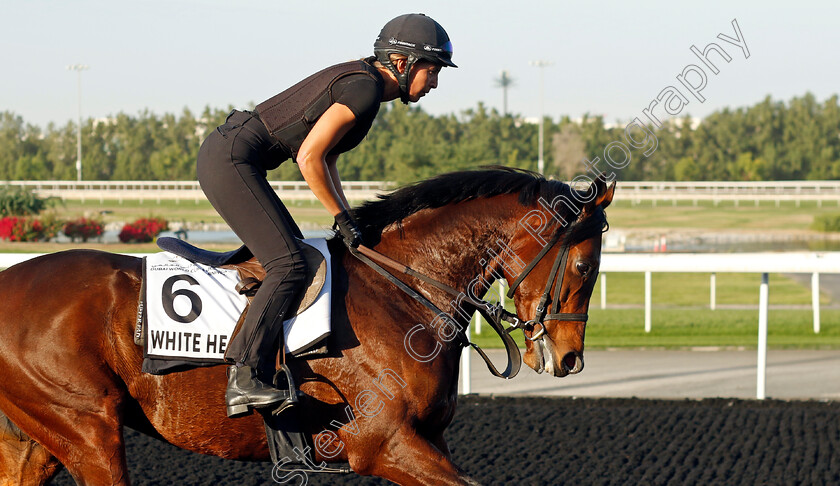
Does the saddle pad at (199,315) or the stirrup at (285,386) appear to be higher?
the saddle pad at (199,315)

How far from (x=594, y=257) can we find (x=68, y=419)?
2.00 m

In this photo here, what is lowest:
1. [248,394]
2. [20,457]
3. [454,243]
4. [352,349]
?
[20,457]

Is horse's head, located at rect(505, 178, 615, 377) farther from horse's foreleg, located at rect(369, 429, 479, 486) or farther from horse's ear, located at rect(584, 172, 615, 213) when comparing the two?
horse's foreleg, located at rect(369, 429, 479, 486)

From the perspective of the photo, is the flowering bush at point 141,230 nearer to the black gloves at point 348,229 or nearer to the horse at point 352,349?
the horse at point 352,349

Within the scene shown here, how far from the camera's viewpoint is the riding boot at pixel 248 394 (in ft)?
10.4

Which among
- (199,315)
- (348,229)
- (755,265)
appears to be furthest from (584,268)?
(755,265)

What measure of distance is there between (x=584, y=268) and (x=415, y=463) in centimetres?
97

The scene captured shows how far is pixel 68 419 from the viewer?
10.7ft

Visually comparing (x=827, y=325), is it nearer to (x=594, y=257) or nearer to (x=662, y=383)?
(x=662, y=383)

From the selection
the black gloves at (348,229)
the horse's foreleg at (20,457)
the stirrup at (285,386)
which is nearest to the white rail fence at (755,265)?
the black gloves at (348,229)

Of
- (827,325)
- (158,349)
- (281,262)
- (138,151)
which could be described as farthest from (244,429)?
(138,151)

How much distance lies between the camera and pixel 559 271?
3492 mm

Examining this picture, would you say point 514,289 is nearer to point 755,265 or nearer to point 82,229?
point 755,265

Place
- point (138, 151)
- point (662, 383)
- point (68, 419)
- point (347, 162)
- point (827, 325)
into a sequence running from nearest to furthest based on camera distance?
point (68, 419) < point (662, 383) < point (827, 325) < point (138, 151) < point (347, 162)
